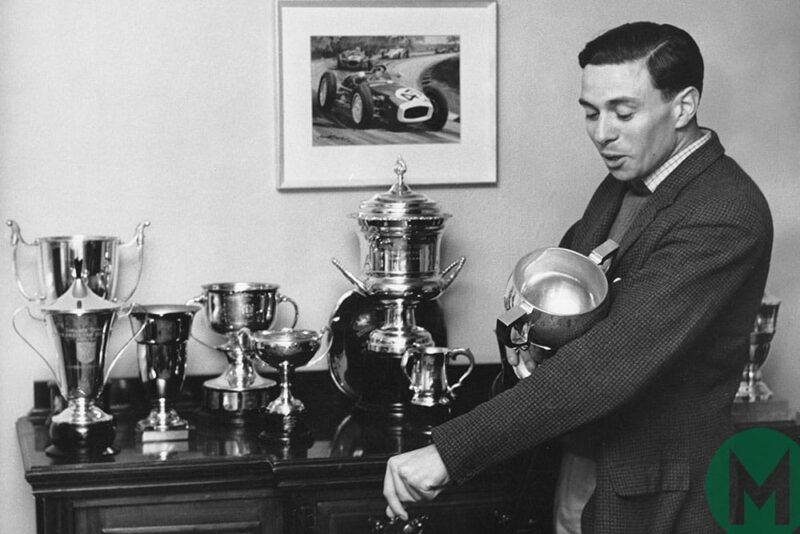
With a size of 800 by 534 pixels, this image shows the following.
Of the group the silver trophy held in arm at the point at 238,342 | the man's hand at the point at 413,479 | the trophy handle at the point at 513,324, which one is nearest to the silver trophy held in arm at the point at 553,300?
the trophy handle at the point at 513,324

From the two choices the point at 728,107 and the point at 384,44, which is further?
the point at 728,107

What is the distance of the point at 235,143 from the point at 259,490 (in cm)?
106

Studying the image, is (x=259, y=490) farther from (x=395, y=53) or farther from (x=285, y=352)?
(x=395, y=53)

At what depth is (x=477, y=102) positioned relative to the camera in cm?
313

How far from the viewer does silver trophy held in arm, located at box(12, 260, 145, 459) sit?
95.1 inches

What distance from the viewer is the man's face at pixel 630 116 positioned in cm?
218

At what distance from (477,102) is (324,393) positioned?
0.95 meters

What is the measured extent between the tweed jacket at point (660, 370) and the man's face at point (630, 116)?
0.07 meters

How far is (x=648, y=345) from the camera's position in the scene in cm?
194

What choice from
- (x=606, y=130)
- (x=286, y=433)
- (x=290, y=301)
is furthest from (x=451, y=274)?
(x=606, y=130)

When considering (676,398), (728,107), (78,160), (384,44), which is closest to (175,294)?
(78,160)

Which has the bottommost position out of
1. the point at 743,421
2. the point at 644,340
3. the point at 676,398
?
the point at 743,421

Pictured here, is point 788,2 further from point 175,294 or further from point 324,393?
point 175,294

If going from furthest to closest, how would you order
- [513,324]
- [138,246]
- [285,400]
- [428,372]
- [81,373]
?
[138,246], [428,372], [285,400], [81,373], [513,324]
